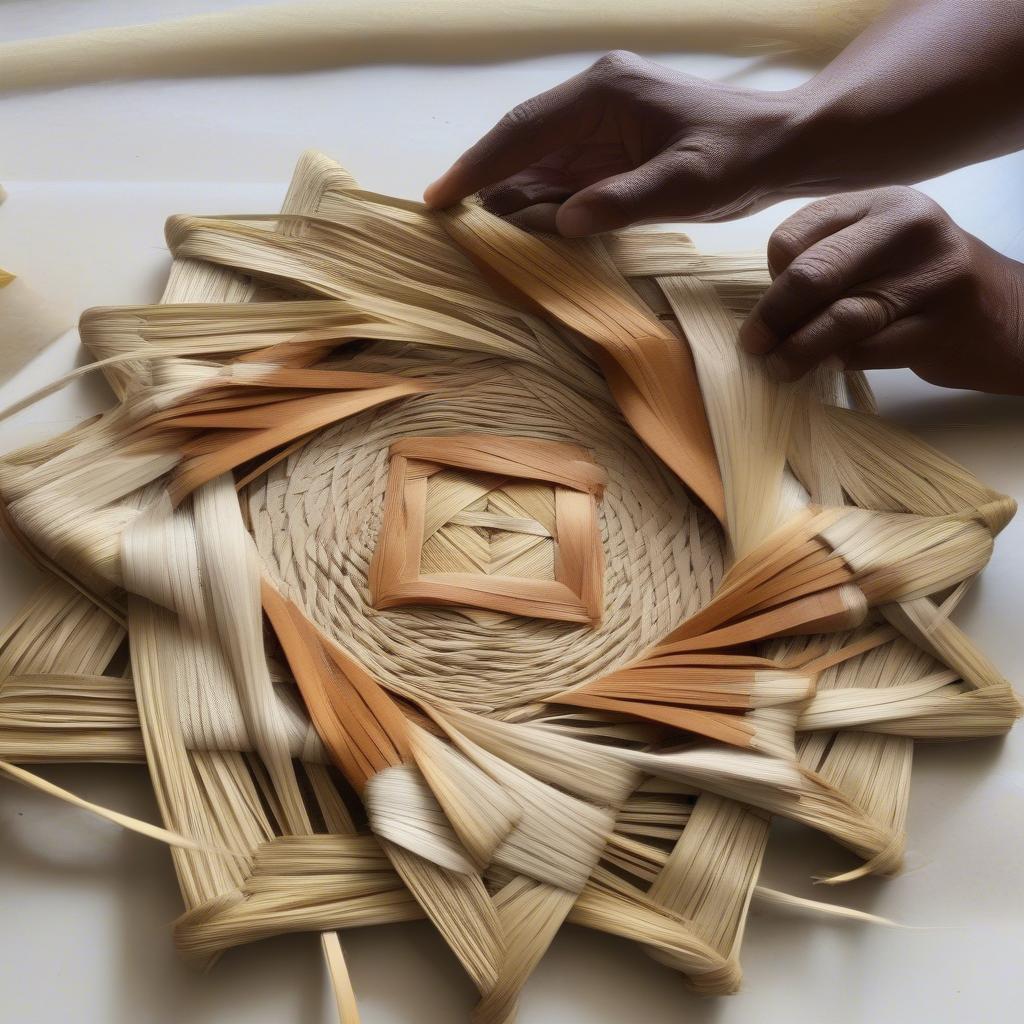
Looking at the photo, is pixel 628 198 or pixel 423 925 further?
pixel 628 198

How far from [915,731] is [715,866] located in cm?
13

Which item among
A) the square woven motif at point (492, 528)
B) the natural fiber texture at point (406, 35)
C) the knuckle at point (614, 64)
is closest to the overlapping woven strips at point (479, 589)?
the square woven motif at point (492, 528)

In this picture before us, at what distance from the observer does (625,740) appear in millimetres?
509

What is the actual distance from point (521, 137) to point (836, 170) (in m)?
0.21

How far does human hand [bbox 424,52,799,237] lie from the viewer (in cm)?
59

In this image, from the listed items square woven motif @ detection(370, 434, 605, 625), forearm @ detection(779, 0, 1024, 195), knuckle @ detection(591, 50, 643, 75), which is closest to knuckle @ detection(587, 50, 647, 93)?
knuckle @ detection(591, 50, 643, 75)

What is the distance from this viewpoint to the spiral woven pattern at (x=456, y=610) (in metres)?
0.52

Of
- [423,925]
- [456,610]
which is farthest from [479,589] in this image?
[423,925]

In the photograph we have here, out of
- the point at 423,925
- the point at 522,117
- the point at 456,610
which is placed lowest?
the point at 423,925

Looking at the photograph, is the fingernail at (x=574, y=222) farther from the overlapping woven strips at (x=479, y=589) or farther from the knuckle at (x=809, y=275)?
the knuckle at (x=809, y=275)

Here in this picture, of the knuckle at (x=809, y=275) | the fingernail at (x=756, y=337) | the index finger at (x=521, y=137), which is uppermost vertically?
the index finger at (x=521, y=137)

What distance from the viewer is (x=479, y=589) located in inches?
21.3

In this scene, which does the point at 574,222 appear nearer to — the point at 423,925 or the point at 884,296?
the point at 884,296

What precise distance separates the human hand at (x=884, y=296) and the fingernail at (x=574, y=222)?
0.11 m
